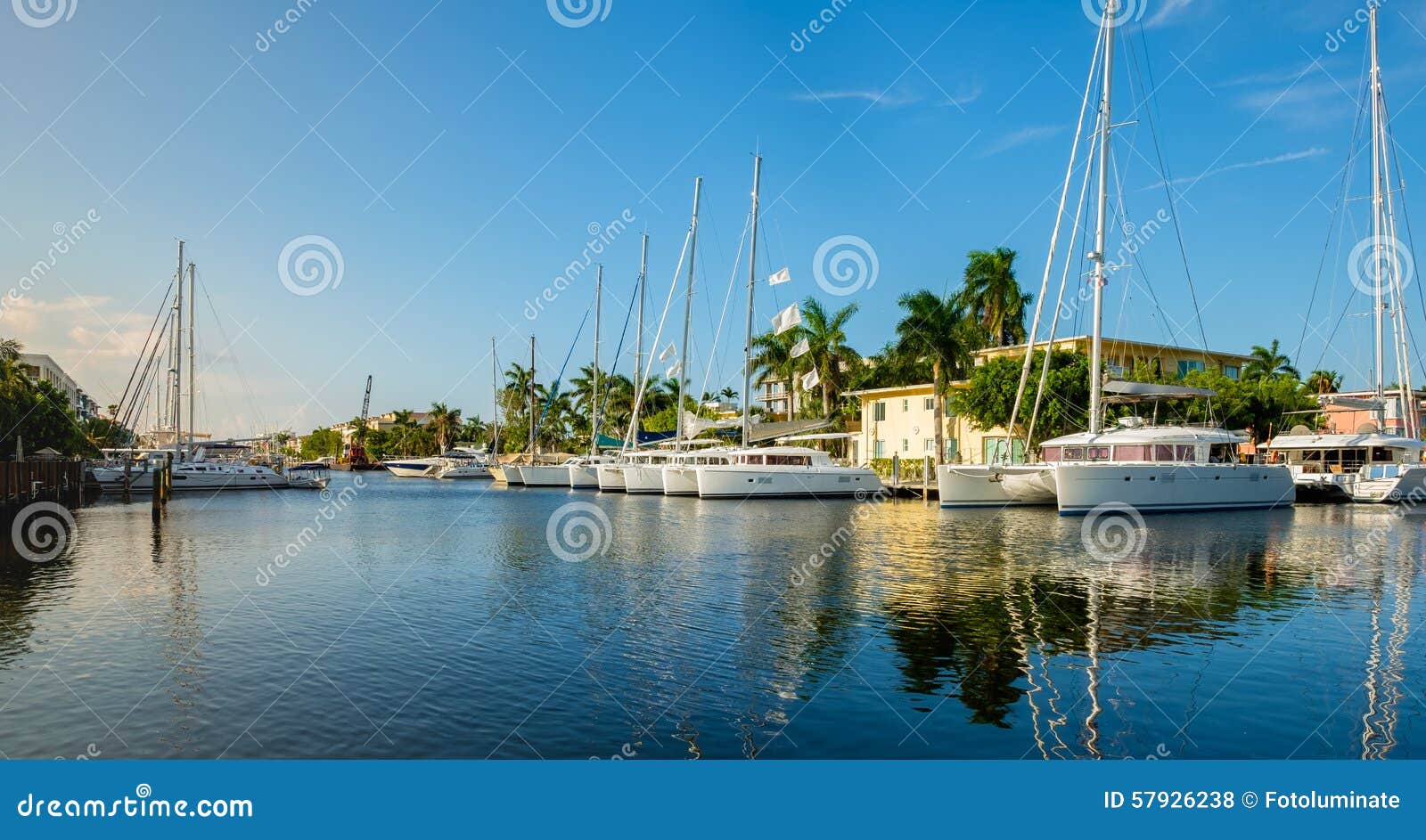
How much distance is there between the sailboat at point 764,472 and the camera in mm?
52625

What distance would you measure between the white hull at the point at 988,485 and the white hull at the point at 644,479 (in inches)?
786

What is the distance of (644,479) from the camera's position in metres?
59.9

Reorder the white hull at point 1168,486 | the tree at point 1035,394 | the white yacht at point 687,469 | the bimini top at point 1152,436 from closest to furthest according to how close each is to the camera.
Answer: the white hull at point 1168,486, the bimini top at point 1152,436, the white yacht at point 687,469, the tree at point 1035,394

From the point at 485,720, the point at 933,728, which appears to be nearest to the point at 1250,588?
the point at 933,728

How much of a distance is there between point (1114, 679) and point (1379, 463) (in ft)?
166

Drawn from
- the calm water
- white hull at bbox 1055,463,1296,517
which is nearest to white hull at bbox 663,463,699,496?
white hull at bbox 1055,463,1296,517

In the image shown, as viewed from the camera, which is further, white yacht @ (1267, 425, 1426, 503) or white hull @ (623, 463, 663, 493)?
white hull @ (623, 463, 663, 493)

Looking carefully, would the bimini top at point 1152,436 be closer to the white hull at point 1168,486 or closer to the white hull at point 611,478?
the white hull at point 1168,486

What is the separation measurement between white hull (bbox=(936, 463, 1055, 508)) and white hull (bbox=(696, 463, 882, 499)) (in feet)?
32.2

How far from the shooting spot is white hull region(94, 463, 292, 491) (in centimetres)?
6438

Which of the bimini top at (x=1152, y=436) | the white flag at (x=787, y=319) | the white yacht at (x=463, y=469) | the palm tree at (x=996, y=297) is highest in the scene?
the palm tree at (x=996, y=297)

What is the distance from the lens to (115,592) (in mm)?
19781

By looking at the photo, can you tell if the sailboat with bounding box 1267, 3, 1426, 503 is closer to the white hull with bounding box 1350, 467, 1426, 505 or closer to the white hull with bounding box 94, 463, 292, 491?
the white hull with bounding box 1350, 467, 1426, 505

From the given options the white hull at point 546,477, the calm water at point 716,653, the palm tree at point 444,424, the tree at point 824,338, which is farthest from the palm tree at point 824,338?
the palm tree at point 444,424
